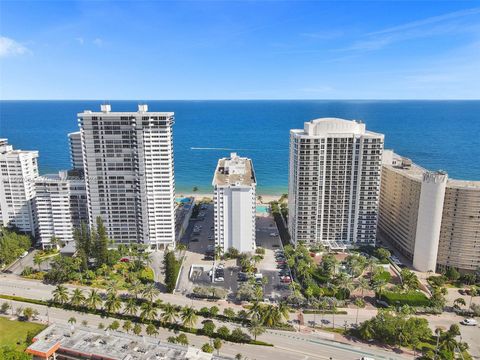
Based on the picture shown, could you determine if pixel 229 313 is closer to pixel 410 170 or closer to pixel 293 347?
pixel 293 347

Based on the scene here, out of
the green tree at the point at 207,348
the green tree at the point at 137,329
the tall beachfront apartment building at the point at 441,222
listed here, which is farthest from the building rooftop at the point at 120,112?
the tall beachfront apartment building at the point at 441,222

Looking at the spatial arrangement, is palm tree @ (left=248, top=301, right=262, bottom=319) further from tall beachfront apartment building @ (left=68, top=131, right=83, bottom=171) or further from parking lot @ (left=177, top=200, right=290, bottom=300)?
tall beachfront apartment building @ (left=68, top=131, right=83, bottom=171)

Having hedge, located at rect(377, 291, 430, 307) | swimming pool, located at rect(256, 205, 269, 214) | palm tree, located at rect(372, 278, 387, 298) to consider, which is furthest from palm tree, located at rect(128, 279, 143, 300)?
swimming pool, located at rect(256, 205, 269, 214)

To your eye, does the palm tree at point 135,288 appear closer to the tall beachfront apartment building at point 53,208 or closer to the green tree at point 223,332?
the green tree at point 223,332

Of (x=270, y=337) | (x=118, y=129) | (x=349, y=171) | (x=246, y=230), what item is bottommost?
(x=270, y=337)

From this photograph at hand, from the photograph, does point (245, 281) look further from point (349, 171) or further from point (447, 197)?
point (447, 197)

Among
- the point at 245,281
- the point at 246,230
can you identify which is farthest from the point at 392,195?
the point at 245,281

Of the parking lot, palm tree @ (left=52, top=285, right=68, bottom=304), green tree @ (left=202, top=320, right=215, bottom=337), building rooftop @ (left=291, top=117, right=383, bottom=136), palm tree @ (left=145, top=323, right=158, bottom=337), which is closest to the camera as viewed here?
palm tree @ (left=145, top=323, right=158, bottom=337)
